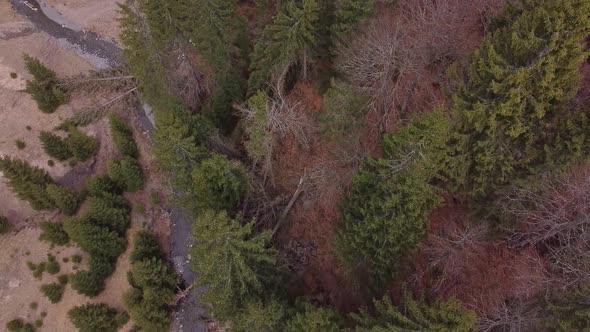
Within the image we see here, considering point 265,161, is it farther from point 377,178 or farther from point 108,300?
point 108,300

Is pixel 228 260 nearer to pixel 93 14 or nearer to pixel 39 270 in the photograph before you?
pixel 39 270

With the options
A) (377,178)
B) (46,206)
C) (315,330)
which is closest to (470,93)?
(377,178)

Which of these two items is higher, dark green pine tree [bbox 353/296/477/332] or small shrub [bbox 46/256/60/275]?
dark green pine tree [bbox 353/296/477/332]

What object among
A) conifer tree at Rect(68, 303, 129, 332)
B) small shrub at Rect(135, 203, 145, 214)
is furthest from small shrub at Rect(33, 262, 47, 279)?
small shrub at Rect(135, 203, 145, 214)

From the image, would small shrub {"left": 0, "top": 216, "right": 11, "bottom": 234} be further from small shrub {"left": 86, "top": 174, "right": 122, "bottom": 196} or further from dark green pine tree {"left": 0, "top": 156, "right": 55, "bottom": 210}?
small shrub {"left": 86, "top": 174, "right": 122, "bottom": 196}

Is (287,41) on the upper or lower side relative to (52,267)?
upper

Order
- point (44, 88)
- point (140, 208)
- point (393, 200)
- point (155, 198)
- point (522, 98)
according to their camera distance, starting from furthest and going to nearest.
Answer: point (44, 88), point (155, 198), point (140, 208), point (393, 200), point (522, 98)

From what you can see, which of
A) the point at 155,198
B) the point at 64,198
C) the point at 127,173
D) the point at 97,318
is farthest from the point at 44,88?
the point at 97,318
